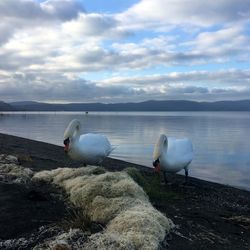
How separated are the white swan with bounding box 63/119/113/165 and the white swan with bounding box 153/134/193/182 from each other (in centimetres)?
218

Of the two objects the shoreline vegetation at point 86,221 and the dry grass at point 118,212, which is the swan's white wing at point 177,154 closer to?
the shoreline vegetation at point 86,221

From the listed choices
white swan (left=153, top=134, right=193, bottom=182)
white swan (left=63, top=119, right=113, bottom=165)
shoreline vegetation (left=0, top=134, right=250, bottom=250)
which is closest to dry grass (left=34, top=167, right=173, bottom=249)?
shoreline vegetation (left=0, top=134, right=250, bottom=250)

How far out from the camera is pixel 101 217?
6945 millimetres

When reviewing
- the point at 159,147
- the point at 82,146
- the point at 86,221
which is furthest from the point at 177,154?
the point at 86,221

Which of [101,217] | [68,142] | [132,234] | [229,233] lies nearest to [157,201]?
[229,233]

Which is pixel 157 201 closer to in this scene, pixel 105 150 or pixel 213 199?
pixel 213 199

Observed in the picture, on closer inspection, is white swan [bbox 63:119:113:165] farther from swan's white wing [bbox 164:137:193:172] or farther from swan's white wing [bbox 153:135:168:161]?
swan's white wing [bbox 164:137:193:172]

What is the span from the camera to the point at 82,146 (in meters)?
14.2

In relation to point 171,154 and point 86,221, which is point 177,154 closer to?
point 171,154

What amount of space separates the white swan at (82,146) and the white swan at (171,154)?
218 cm

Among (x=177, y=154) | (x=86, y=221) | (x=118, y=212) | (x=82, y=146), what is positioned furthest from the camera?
(x=177, y=154)

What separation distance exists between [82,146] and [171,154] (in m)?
2.88

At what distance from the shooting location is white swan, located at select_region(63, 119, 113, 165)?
45.9 ft

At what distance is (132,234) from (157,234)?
0.47m
